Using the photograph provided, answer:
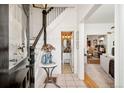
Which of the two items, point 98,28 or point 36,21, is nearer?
point 36,21

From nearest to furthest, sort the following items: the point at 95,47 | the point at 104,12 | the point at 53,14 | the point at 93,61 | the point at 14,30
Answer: the point at 14,30, the point at 104,12, the point at 53,14, the point at 93,61, the point at 95,47

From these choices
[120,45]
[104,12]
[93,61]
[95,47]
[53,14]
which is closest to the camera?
[120,45]

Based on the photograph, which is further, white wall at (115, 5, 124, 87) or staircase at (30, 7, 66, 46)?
staircase at (30, 7, 66, 46)

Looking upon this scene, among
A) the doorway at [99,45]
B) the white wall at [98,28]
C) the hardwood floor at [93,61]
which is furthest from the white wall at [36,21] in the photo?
the hardwood floor at [93,61]

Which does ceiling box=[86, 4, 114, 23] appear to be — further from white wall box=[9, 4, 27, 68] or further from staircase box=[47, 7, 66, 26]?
white wall box=[9, 4, 27, 68]

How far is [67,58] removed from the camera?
8.69 meters

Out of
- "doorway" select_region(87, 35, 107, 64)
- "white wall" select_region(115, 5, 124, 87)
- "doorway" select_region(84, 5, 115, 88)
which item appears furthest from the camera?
"doorway" select_region(87, 35, 107, 64)

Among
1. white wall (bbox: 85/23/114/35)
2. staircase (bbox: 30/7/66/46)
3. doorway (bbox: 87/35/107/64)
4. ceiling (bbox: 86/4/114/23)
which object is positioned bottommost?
doorway (bbox: 87/35/107/64)

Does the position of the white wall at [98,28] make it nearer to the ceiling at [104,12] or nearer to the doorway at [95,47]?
the ceiling at [104,12]

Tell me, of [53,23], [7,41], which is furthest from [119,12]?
[53,23]

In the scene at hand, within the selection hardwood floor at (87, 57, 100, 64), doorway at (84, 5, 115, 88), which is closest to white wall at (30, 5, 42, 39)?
doorway at (84, 5, 115, 88)

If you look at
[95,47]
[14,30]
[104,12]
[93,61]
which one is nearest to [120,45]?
[14,30]

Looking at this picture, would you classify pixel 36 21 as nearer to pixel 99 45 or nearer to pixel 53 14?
pixel 53 14
